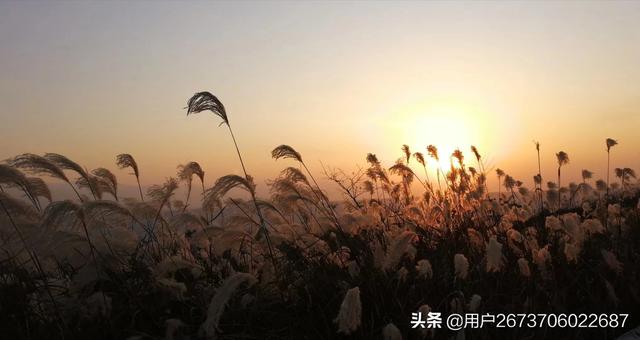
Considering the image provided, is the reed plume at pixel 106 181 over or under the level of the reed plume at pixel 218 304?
over

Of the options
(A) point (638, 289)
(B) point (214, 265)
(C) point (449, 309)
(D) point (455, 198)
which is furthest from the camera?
(D) point (455, 198)

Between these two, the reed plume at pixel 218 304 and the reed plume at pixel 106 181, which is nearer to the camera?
the reed plume at pixel 218 304

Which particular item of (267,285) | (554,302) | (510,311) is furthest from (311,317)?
(554,302)

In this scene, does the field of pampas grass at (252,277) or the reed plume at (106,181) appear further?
the reed plume at (106,181)

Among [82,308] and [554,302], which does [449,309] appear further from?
[82,308]

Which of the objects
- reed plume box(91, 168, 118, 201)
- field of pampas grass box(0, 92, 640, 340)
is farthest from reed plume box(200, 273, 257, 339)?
reed plume box(91, 168, 118, 201)

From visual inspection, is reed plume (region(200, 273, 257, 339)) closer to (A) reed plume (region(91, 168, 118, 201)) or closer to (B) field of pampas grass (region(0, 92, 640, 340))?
Answer: (B) field of pampas grass (region(0, 92, 640, 340))

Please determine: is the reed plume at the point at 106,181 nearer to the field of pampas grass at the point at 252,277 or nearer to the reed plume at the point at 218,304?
the field of pampas grass at the point at 252,277

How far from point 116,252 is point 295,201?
187cm

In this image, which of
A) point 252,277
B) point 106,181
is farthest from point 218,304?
point 106,181

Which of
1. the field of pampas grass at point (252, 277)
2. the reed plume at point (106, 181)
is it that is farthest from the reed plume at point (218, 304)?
the reed plume at point (106, 181)

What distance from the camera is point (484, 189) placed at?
9.81 m

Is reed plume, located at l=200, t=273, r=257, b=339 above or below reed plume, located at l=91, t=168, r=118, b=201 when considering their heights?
below

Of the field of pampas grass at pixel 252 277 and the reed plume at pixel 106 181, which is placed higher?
the reed plume at pixel 106 181
